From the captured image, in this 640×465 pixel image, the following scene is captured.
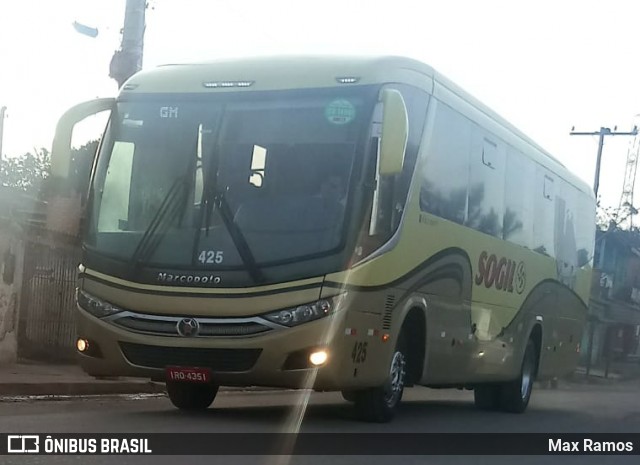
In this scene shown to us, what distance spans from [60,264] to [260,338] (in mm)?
9290

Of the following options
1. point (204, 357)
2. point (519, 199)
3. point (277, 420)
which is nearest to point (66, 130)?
point (204, 357)

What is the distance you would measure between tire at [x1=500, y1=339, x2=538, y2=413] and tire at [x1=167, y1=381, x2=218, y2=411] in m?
5.51

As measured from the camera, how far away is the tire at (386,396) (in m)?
10.6

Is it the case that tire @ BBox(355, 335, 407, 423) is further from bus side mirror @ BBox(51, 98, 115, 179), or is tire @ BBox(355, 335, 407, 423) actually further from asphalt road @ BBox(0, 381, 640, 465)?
bus side mirror @ BBox(51, 98, 115, 179)

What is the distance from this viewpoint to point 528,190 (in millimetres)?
15039

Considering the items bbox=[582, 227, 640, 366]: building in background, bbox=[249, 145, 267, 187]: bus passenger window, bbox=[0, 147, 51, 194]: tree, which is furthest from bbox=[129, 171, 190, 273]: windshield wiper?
bbox=[0, 147, 51, 194]: tree

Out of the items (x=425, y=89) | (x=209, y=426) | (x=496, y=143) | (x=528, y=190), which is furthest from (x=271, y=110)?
(x=528, y=190)

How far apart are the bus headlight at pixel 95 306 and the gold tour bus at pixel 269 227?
0.01 m

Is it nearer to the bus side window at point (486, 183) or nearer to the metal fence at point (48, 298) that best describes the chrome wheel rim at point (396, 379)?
the bus side window at point (486, 183)

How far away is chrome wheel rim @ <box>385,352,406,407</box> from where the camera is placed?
10773 millimetres

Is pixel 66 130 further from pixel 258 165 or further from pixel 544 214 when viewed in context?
pixel 544 214

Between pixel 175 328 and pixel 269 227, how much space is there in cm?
124

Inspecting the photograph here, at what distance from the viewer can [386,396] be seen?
10.8 m

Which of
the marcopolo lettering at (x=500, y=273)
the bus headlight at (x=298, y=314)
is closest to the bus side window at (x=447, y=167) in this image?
the marcopolo lettering at (x=500, y=273)
